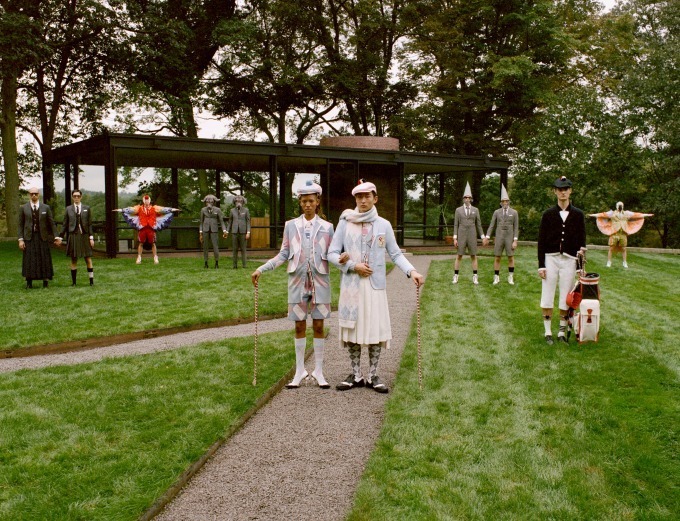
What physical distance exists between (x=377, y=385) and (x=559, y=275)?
308 centimetres

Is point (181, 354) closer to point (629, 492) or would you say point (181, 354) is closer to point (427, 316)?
point (427, 316)

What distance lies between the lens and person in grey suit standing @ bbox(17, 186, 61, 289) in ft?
38.9

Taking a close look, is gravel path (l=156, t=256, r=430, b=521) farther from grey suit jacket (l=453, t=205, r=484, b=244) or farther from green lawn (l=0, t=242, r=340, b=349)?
grey suit jacket (l=453, t=205, r=484, b=244)

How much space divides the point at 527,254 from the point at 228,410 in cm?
1845

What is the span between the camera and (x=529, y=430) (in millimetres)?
4672

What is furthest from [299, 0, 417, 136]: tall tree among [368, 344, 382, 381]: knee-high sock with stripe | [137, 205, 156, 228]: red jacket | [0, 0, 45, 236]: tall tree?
[368, 344, 382, 381]: knee-high sock with stripe

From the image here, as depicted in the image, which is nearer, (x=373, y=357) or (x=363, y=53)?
(x=373, y=357)

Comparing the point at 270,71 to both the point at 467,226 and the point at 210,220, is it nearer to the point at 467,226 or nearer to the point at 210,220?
the point at 210,220

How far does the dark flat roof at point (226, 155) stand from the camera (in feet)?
62.1

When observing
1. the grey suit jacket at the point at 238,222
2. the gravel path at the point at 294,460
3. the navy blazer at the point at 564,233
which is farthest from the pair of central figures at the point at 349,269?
the grey suit jacket at the point at 238,222

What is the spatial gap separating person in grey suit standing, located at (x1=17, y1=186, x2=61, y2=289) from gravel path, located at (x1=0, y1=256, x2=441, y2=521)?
224 inches

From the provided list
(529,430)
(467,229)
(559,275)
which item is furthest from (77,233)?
(529,430)

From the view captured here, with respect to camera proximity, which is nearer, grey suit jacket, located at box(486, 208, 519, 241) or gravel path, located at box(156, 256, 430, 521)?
gravel path, located at box(156, 256, 430, 521)

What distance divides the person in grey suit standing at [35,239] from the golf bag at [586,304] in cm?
Answer: 917
